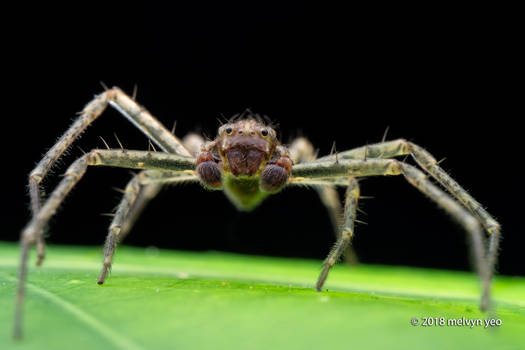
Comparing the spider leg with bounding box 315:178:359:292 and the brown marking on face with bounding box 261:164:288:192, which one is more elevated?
the brown marking on face with bounding box 261:164:288:192

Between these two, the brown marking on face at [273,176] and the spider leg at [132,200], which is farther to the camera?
the brown marking on face at [273,176]

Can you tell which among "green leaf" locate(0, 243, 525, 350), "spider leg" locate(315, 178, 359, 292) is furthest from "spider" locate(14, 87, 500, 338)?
"green leaf" locate(0, 243, 525, 350)

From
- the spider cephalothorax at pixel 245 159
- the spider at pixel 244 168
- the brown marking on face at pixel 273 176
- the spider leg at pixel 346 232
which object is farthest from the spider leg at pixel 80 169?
the spider leg at pixel 346 232

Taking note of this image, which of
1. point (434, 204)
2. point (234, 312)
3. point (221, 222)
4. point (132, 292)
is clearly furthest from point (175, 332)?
point (221, 222)

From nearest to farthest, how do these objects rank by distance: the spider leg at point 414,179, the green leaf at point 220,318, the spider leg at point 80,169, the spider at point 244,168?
1. the green leaf at point 220,318
2. the spider leg at point 80,169
3. the spider leg at point 414,179
4. the spider at point 244,168

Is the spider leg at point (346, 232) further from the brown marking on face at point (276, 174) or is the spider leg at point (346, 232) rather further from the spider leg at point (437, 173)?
the brown marking on face at point (276, 174)

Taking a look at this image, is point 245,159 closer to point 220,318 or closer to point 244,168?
point 244,168

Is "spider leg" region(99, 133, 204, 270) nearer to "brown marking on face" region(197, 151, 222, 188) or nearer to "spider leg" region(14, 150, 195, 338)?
"brown marking on face" region(197, 151, 222, 188)
